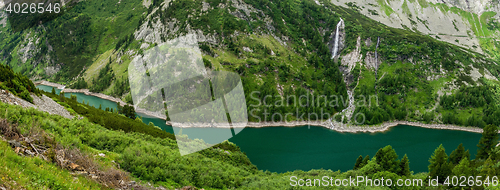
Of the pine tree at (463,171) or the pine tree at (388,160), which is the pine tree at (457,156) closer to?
the pine tree at (463,171)

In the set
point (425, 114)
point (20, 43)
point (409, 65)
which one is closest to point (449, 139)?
point (425, 114)

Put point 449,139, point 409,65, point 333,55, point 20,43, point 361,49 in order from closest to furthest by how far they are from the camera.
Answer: point 449,139, point 409,65, point 361,49, point 333,55, point 20,43

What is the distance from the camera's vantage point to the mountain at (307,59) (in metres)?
105

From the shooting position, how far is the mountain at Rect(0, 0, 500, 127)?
10544 centimetres

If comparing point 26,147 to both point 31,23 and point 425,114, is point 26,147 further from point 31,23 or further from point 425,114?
point 31,23

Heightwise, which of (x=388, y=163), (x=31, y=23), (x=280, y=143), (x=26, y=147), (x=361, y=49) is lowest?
(x=280, y=143)

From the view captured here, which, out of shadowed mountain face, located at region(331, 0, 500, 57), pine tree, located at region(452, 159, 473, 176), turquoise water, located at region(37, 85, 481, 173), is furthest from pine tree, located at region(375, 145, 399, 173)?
shadowed mountain face, located at region(331, 0, 500, 57)

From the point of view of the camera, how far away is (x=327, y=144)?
76.8 m

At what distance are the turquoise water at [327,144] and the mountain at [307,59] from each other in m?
9.35

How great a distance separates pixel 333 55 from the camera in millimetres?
142500

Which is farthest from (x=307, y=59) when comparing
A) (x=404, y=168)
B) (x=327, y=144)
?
(x=404, y=168)

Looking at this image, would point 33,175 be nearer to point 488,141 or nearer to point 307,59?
point 488,141

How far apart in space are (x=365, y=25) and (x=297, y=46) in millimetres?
50816

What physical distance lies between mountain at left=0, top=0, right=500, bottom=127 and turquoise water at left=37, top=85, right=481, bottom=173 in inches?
368
